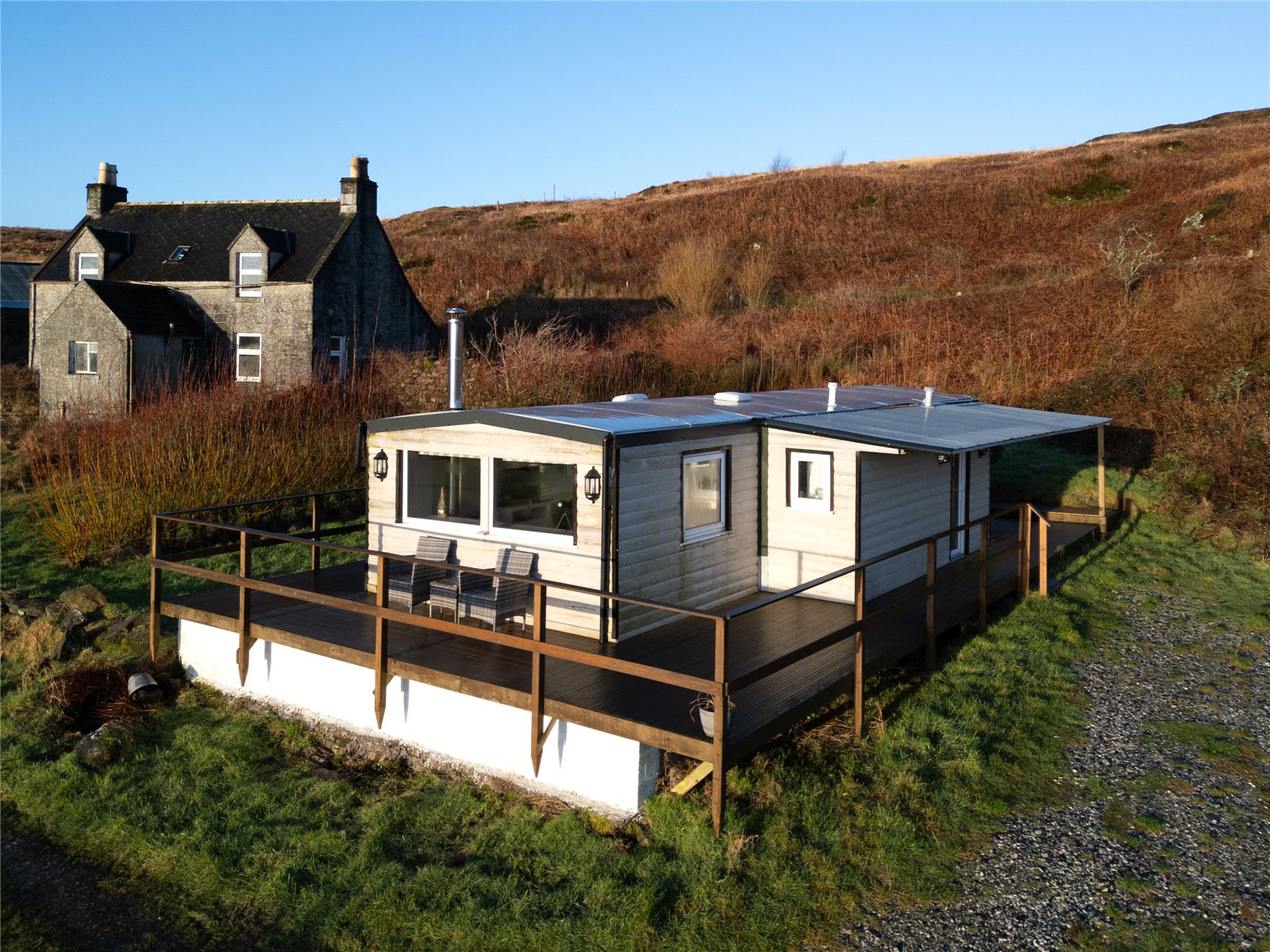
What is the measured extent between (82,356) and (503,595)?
21793 mm

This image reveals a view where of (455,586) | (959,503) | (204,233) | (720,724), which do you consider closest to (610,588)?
(455,586)

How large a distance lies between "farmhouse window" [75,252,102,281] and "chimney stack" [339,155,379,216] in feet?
24.0

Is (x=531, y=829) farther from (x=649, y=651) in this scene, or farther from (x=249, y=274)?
(x=249, y=274)

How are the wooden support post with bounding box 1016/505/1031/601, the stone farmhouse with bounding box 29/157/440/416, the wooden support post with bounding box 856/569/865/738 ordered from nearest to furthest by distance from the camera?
the wooden support post with bounding box 856/569/865/738 < the wooden support post with bounding box 1016/505/1031/601 < the stone farmhouse with bounding box 29/157/440/416

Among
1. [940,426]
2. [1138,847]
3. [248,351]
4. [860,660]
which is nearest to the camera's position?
[1138,847]

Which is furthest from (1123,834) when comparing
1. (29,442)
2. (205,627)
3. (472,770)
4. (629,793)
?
(29,442)

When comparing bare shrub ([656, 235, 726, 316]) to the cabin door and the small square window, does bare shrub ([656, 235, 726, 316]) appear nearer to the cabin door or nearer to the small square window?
the cabin door

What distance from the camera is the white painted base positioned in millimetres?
7184

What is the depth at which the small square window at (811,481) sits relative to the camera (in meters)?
10.4

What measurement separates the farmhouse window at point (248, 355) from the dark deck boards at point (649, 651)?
16990 millimetres

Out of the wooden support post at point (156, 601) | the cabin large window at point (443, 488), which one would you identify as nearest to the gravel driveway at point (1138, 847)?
the cabin large window at point (443, 488)

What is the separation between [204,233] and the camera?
28734 millimetres

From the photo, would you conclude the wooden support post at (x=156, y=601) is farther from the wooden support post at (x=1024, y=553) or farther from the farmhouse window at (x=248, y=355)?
the farmhouse window at (x=248, y=355)

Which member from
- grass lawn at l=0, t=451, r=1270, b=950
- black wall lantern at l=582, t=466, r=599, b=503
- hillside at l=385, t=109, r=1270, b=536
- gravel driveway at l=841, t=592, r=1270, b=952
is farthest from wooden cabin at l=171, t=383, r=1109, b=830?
hillside at l=385, t=109, r=1270, b=536
